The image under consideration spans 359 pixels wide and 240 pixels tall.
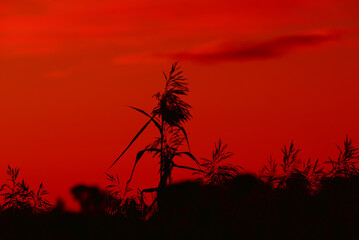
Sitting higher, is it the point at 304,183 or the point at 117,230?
the point at 304,183

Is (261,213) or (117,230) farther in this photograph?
(261,213)

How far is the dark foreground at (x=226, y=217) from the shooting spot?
24.9ft

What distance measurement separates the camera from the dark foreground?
7.60m

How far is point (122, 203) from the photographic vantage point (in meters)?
8.61

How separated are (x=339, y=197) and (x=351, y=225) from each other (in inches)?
32.1

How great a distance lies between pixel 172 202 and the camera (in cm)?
857

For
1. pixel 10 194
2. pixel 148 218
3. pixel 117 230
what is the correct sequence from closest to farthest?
pixel 117 230 < pixel 148 218 < pixel 10 194

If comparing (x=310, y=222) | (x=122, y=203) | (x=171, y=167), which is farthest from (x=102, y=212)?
(x=310, y=222)

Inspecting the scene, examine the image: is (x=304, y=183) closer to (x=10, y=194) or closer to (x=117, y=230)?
(x=117, y=230)

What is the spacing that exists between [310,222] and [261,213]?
511mm

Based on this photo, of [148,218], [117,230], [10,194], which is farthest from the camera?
[10,194]

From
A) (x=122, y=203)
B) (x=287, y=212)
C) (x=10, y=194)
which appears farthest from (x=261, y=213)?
(x=10, y=194)

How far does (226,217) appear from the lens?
791cm

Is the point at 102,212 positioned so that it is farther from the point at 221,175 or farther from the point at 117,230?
the point at 221,175
